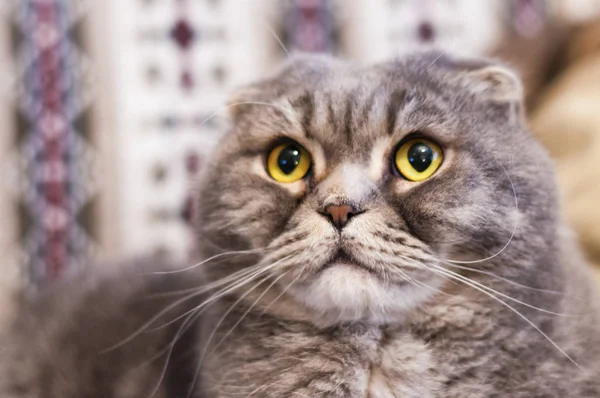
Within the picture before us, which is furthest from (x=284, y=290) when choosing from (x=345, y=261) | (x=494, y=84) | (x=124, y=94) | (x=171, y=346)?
(x=124, y=94)

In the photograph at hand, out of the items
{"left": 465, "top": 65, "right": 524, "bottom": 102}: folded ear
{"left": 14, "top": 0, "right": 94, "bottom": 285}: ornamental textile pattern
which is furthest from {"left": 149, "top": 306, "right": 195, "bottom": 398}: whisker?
{"left": 14, "top": 0, "right": 94, "bottom": 285}: ornamental textile pattern

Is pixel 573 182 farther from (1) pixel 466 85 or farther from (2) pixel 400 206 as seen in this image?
(2) pixel 400 206

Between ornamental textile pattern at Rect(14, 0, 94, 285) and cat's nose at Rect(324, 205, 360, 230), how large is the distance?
131 centimetres

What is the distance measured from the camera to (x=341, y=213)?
689mm

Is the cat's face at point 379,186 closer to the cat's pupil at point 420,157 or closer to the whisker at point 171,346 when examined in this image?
the cat's pupil at point 420,157

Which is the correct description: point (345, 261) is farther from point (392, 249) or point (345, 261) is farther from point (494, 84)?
point (494, 84)

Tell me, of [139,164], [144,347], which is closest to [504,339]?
[144,347]

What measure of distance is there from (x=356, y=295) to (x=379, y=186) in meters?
0.13

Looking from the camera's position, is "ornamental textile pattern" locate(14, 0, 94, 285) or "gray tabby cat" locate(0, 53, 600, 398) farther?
"ornamental textile pattern" locate(14, 0, 94, 285)

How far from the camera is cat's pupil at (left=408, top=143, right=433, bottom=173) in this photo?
Result: 2.44ft

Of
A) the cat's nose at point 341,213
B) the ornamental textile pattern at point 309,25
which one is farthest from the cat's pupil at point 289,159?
the ornamental textile pattern at point 309,25

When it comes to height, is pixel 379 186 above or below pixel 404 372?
above

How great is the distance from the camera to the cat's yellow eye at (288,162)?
2.59 ft

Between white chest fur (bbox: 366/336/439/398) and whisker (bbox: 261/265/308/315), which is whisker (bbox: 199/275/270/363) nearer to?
whisker (bbox: 261/265/308/315)
